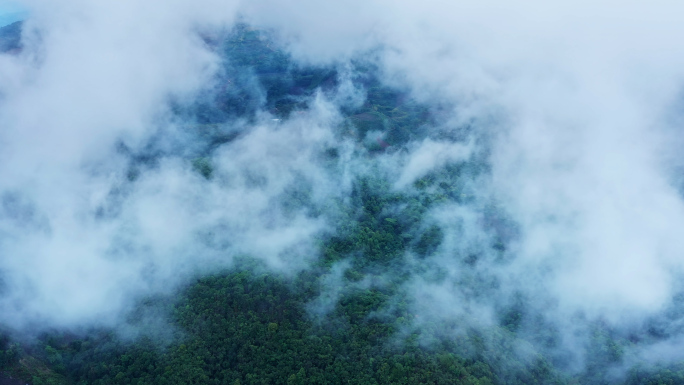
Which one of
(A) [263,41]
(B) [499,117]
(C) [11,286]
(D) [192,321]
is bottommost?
(D) [192,321]

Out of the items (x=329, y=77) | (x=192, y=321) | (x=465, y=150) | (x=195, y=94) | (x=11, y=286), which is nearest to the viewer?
(x=192, y=321)

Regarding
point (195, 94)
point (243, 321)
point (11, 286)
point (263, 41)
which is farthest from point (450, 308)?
point (263, 41)

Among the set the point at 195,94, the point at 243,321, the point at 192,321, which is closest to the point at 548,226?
the point at 243,321

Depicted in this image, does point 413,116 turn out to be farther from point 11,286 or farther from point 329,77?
point 11,286

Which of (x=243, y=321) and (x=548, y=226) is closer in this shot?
(x=243, y=321)

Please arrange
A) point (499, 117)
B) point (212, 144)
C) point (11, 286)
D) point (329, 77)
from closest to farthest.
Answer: point (11, 286) → point (212, 144) → point (499, 117) → point (329, 77)

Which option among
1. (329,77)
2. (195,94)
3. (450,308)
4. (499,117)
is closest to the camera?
(450,308)

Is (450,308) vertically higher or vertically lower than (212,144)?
lower

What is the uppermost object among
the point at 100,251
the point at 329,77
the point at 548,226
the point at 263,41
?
the point at 263,41

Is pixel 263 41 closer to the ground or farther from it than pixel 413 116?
farther from it
